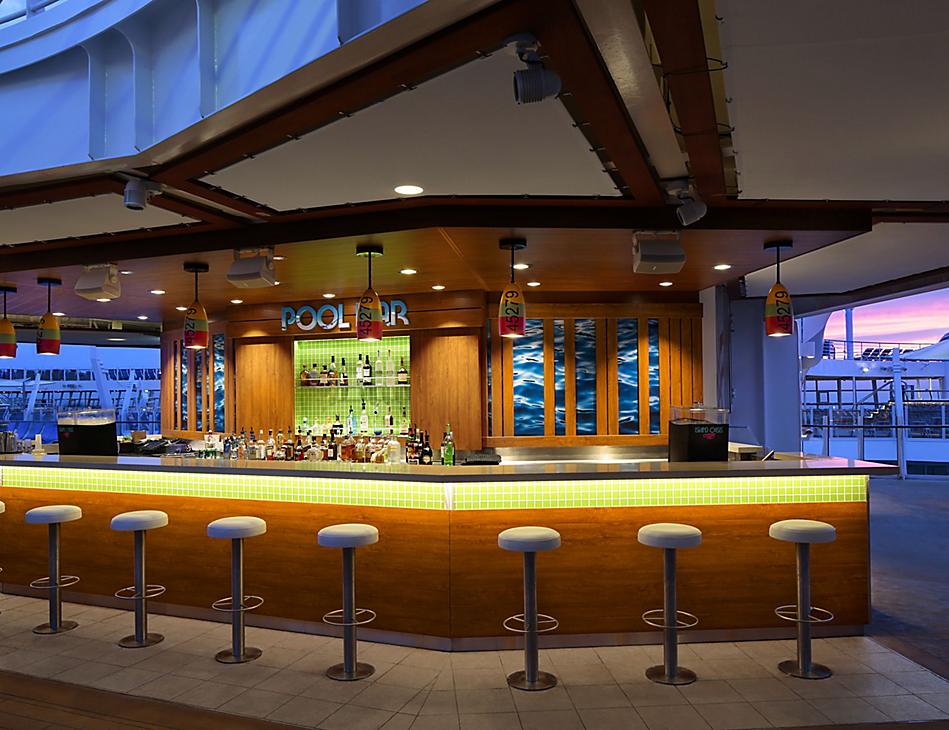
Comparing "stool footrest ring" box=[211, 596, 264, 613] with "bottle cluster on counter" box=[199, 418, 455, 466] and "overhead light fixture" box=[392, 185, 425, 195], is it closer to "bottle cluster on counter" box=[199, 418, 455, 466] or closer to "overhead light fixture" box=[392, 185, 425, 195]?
"bottle cluster on counter" box=[199, 418, 455, 466]

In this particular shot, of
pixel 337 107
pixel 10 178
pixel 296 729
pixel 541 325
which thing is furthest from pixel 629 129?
pixel 541 325

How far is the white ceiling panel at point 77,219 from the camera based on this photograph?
4914mm

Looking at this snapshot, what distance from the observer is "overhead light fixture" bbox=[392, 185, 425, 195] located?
4.48 metres

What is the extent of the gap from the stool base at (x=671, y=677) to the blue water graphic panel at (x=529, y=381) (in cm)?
461

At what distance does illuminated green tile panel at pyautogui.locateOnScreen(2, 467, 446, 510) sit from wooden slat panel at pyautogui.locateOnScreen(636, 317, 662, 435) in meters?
4.70

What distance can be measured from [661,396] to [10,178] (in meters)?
6.84

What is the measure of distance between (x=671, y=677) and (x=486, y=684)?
1.03 metres

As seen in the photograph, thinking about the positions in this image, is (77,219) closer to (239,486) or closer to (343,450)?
(239,486)

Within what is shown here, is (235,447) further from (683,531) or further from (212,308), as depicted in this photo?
(683,531)

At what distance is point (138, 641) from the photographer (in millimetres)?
4539

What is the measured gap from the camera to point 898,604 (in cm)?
521

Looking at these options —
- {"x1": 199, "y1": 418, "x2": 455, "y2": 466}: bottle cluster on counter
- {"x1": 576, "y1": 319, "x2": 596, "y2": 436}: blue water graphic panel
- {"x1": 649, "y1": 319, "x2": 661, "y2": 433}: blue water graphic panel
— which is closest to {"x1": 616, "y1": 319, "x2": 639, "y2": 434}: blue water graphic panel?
{"x1": 649, "y1": 319, "x2": 661, "y2": 433}: blue water graphic panel

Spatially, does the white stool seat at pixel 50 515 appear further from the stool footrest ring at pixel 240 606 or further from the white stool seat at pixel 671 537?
the white stool seat at pixel 671 537

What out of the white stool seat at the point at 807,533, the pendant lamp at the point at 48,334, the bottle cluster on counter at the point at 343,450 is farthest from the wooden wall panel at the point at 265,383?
the white stool seat at the point at 807,533
